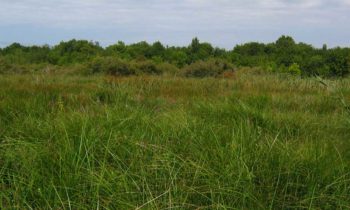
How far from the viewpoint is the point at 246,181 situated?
212 centimetres

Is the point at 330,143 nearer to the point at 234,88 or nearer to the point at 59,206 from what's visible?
the point at 59,206

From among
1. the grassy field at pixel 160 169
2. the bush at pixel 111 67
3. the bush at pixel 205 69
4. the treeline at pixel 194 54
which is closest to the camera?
the grassy field at pixel 160 169

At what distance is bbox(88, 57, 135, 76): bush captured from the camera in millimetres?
22219

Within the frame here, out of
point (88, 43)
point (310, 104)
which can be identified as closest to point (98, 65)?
point (88, 43)

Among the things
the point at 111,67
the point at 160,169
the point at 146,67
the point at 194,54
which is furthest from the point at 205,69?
the point at 160,169

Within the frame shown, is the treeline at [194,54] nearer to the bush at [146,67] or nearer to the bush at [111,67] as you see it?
the bush at [146,67]

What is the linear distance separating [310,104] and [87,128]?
10.7 feet

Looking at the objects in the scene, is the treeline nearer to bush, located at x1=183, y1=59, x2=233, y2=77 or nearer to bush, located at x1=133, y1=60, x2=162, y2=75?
bush, located at x1=133, y1=60, x2=162, y2=75

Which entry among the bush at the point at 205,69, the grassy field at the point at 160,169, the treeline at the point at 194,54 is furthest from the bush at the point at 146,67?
the grassy field at the point at 160,169

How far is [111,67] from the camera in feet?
73.9

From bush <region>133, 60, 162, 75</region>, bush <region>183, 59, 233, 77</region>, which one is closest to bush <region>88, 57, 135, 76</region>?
bush <region>133, 60, 162, 75</region>

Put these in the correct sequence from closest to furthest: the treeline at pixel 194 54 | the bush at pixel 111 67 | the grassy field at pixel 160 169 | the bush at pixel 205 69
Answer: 1. the grassy field at pixel 160 169
2. the bush at pixel 205 69
3. the bush at pixel 111 67
4. the treeline at pixel 194 54

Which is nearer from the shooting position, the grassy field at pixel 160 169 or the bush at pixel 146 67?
the grassy field at pixel 160 169

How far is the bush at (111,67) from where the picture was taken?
72.9 ft
